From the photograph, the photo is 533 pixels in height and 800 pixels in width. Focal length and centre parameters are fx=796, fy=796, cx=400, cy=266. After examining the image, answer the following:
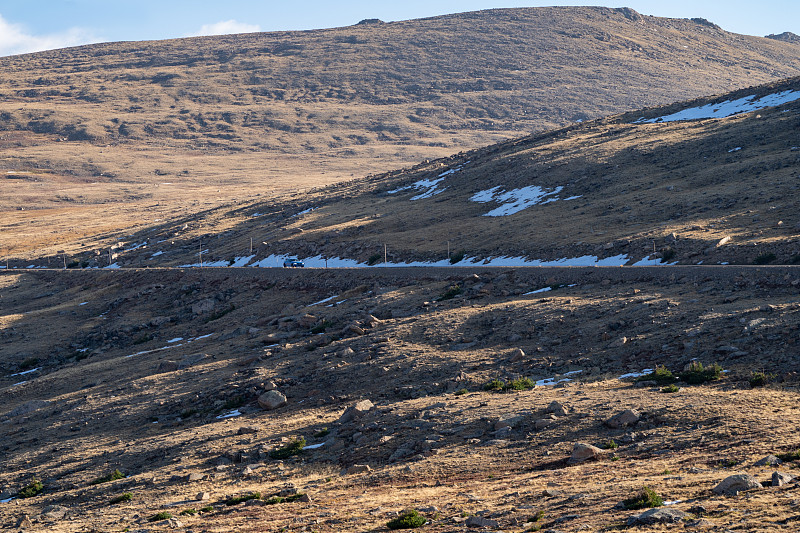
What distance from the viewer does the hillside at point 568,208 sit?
3741cm

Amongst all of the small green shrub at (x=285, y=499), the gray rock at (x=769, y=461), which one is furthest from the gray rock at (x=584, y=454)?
the small green shrub at (x=285, y=499)

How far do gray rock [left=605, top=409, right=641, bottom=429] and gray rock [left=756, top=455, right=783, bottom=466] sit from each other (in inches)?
142

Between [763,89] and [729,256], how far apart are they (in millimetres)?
49637

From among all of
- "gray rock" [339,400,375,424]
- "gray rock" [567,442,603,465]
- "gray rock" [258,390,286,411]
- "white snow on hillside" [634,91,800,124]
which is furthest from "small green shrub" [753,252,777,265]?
"white snow on hillside" [634,91,800,124]

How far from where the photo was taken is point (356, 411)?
2050 cm

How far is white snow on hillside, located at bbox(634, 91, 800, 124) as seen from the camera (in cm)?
6750

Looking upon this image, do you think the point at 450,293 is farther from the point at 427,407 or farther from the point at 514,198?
the point at 514,198

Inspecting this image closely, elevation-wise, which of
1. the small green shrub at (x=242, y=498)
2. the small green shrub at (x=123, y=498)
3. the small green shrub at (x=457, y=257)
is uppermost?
the small green shrub at (x=457, y=257)

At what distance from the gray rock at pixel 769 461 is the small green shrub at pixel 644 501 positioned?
2.35 metres

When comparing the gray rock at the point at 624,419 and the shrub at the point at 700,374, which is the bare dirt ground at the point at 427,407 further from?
the shrub at the point at 700,374

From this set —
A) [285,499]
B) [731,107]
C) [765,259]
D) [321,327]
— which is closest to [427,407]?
[285,499]

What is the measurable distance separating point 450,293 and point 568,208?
68.1ft

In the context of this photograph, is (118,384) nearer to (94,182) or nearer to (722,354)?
(722,354)

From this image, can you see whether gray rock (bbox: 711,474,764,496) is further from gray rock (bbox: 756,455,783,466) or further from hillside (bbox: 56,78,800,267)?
hillside (bbox: 56,78,800,267)
